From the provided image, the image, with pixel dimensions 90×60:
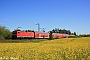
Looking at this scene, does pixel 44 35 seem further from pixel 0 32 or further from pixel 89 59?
pixel 89 59

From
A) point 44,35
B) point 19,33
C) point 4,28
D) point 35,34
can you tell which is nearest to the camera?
point 19,33

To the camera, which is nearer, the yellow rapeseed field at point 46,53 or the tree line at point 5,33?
the yellow rapeseed field at point 46,53

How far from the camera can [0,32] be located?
90562 mm

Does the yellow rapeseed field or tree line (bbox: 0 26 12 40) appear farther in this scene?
tree line (bbox: 0 26 12 40)

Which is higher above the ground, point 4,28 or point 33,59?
point 4,28

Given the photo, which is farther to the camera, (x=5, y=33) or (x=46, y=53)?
(x=5, y=33)

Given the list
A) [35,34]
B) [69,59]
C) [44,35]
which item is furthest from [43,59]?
[44,35]

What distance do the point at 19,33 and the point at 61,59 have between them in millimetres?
55035

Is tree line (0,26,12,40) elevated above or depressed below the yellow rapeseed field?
above

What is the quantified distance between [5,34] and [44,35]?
21897 millimetres

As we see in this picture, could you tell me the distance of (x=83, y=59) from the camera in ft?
37.1

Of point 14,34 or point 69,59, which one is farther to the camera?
point 14,34

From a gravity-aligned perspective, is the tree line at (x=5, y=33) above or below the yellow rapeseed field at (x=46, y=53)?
above

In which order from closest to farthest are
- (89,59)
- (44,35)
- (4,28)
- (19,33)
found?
1. (89,59)
2. (19,33)
3. (44,35)
4. (4,28)
